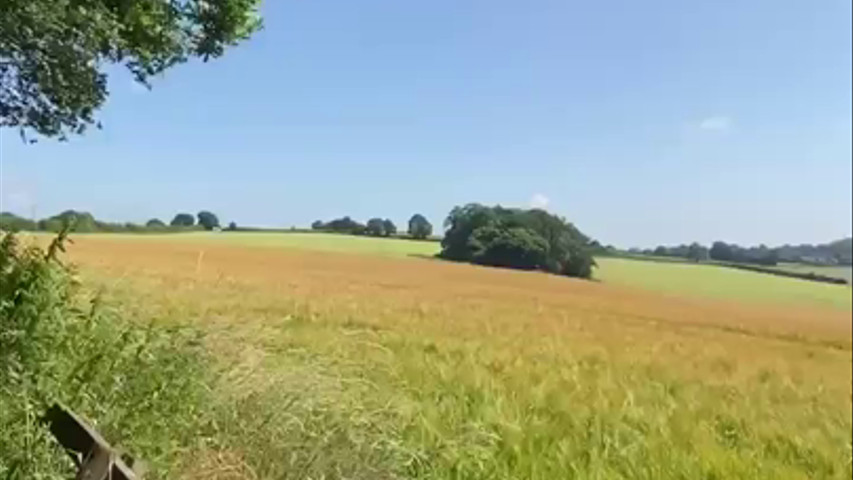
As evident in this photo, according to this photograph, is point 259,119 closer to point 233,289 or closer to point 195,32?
point 195,32

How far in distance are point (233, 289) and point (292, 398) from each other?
0.68 m

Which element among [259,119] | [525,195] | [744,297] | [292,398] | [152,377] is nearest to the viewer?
[152,377]

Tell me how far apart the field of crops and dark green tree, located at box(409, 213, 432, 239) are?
0.10 meters

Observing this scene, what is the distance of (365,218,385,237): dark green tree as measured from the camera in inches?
106

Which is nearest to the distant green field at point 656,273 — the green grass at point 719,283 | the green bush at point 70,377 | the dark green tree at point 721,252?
the green grass at point 719,283

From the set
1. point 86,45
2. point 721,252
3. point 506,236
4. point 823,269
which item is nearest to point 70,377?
point 86,45

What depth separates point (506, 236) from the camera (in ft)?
9.64

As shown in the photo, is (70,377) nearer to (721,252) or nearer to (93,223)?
(93,223)

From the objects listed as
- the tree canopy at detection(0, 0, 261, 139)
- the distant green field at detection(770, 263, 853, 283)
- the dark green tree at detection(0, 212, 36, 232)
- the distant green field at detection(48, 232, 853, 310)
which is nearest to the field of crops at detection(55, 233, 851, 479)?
the distant green field at detection(48, 232, 853, 310)

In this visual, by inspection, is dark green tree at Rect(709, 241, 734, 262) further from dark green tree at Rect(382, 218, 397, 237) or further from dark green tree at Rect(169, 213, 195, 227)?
Result: dark green tree at Rect(169, 213, 195, 227)

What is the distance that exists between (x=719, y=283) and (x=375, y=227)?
250 centimetres

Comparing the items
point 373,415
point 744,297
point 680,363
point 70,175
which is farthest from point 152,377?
point 744,297

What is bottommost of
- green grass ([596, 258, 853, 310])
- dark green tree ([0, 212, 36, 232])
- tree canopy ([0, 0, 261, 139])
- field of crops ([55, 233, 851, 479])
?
field of crops ([55, 233, 851, 479])

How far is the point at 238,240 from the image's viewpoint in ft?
8.42
